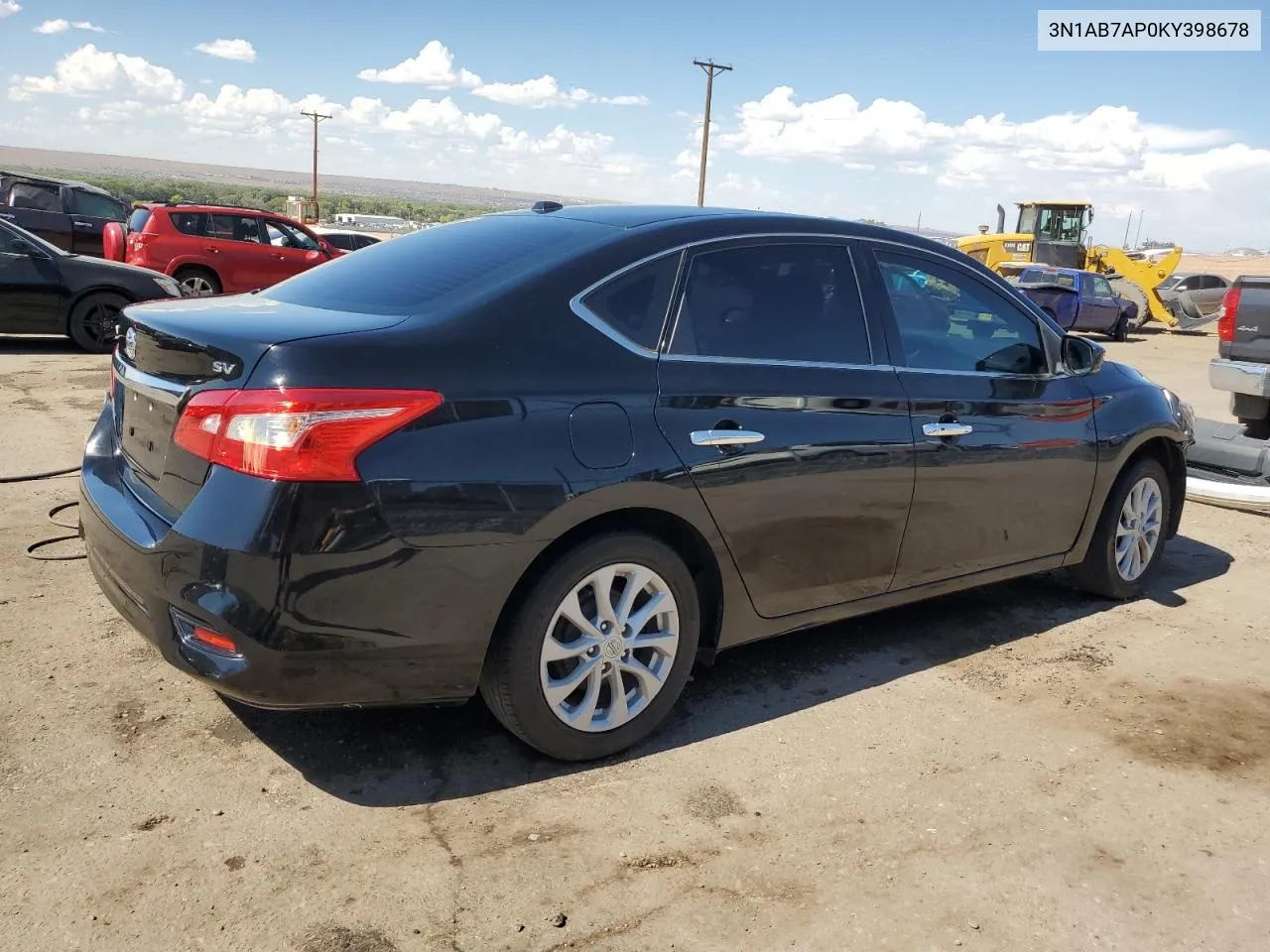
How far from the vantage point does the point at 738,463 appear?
347cm

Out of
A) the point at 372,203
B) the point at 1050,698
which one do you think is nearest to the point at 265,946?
the point at 1050,698

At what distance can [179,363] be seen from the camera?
3043 millimetres

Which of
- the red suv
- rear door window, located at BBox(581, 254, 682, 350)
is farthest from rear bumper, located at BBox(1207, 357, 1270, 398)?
the red suv

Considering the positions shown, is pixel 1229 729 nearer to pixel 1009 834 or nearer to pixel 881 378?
pixel 1009 834

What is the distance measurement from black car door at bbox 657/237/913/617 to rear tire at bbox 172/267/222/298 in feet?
44.2

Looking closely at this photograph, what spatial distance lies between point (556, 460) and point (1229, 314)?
27.0ft

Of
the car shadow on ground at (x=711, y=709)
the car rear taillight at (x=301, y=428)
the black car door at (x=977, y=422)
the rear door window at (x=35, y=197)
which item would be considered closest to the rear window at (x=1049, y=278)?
the rear door window at (x=35, y=197)

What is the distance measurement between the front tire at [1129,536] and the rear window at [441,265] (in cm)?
294

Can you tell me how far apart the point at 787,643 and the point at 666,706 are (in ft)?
3.75

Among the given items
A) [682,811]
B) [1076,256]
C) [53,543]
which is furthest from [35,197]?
[1076,256]

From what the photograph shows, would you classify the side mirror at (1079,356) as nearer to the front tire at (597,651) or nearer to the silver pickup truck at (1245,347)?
the front tire at (597,651)

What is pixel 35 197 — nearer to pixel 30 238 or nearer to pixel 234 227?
pixel 234 227

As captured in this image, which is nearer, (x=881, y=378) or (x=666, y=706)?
(x=666, y=706)

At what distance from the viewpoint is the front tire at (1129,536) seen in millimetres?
5090
